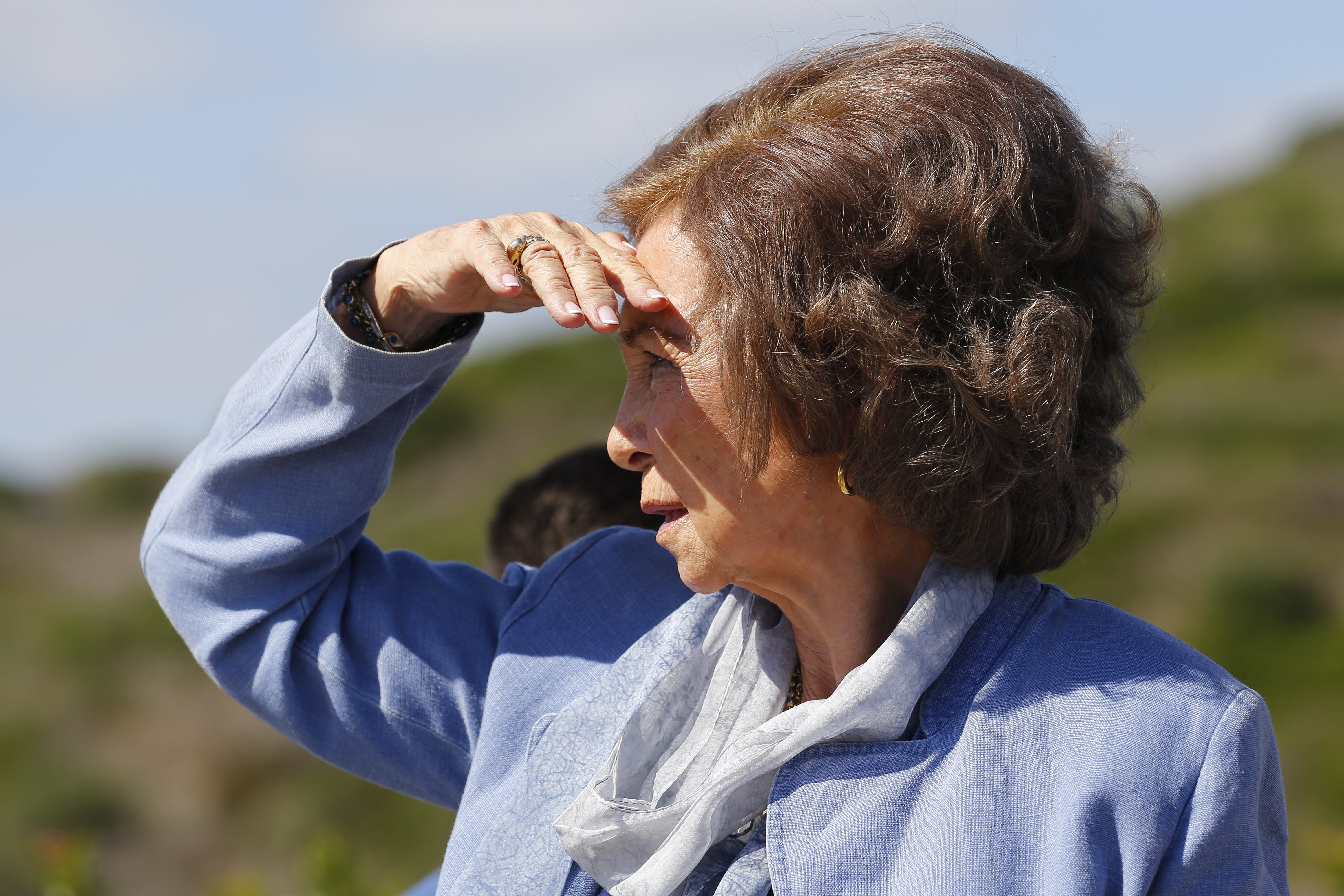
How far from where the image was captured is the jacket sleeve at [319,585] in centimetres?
208

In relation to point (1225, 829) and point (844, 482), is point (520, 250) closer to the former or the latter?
point (844, 482)

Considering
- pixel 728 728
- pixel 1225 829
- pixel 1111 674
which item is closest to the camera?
pixel 1225 829

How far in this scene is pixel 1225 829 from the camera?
61.3 inches

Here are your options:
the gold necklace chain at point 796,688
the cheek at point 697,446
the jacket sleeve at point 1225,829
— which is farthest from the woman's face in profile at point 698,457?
the jacket sleeve at point 1225,829

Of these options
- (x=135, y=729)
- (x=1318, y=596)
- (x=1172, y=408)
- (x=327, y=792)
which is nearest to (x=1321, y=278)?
(x=1172, y=408)

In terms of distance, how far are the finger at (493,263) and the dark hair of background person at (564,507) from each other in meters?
0.90

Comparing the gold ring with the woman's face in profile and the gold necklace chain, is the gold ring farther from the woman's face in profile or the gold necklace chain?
the gold necklace chain

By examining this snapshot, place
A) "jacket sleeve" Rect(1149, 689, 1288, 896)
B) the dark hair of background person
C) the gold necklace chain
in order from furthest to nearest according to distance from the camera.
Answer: the dark hair of background person, the gold necklace chain, "jacket sleeve" Rect(1149, 689, 1288, 896)

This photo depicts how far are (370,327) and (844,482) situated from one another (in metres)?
0.88

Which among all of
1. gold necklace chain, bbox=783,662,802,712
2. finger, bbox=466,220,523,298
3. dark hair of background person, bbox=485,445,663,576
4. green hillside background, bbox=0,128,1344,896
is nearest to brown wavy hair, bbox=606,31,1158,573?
finger, bbox=466,220,523,298

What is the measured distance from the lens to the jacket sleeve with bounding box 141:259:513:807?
2.08m

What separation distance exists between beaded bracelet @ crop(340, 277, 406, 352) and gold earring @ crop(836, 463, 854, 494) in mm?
810

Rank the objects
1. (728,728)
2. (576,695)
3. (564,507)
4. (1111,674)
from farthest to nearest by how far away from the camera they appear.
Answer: (564,507) → (576,695) → (728,728) → (1111,674)

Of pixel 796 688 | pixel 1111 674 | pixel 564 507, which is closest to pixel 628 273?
pixel 796 688
